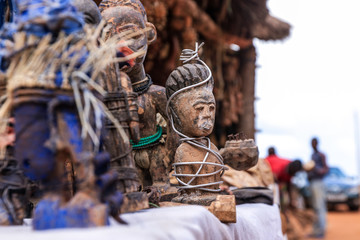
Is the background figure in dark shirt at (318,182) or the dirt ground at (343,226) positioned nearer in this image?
the background figure in dark shirt at (318,182)

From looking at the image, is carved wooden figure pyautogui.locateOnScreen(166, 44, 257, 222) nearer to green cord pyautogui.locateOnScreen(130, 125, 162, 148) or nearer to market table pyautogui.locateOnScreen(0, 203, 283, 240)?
market table pyautogui.locateOnScreen(0, 203, 283, 240)

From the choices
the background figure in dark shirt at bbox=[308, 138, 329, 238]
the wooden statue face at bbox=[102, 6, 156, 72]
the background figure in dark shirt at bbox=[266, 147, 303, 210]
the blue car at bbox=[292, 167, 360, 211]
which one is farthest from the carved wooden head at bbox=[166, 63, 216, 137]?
the blue car at bbox=[292, 167, 360, 211]

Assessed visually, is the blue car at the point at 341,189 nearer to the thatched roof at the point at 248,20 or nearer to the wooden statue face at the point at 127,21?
the thatched roof at the point at 248,20

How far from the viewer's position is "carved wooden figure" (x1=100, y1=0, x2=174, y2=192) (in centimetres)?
269

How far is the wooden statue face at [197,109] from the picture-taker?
7.93 ft

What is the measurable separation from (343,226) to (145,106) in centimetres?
995

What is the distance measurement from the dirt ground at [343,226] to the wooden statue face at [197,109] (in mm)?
7782

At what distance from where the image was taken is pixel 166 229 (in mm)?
1351

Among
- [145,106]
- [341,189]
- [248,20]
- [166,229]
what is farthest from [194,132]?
[341,189]

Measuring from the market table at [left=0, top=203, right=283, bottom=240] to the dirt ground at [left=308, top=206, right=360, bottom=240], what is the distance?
7706 mm

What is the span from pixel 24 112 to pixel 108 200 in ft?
1.18

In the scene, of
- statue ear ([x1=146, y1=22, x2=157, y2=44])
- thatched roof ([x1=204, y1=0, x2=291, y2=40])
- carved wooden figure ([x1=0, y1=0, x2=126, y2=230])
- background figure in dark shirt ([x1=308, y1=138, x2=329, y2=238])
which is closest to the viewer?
carved wooden figure ([x1=0, y1=0, x2=126, y2=230])

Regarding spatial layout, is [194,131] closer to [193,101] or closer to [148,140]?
[193,101]

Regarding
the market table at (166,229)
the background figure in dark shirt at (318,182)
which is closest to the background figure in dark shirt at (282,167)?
the background figure in dark shirt at (318,182)
